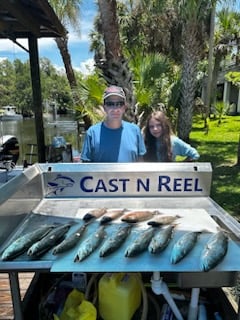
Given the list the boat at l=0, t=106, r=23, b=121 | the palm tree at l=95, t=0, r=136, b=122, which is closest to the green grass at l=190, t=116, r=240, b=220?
the palm tree at l=95, t=0, r=136, b=122

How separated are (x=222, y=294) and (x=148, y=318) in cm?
51

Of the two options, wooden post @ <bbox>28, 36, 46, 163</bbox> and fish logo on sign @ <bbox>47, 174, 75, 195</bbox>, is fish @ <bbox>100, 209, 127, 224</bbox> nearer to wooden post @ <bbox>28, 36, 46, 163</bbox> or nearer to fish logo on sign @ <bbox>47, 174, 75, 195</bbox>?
fish logo on sign @ <bbox>47, 174, 75, 195</bbox>

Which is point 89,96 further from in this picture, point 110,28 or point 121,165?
point 121,165

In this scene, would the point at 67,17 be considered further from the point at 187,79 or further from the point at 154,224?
the point at 154,224

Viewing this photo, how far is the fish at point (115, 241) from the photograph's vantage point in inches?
53.6

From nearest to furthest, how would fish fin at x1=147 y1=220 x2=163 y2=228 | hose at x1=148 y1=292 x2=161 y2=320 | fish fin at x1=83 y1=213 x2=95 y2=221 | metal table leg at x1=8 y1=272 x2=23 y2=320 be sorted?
1. metal table leg at x1=8 y1=272 x2=23 y2=320
2. fish fin at x1=147 y1=220 x2=163 y2=228
3. fish fin at x1=83 y1=213 x2=95 y2=221
4. hose at x1=148 y1=292 x2=161 y2=320

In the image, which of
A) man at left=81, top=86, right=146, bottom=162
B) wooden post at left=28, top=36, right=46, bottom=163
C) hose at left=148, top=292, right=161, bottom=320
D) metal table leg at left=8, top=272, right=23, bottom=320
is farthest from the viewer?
wooden post at left=28, top=36, right=46, bottom=163

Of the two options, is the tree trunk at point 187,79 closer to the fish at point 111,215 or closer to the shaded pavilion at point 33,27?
the shaded pavilion at point 33,27

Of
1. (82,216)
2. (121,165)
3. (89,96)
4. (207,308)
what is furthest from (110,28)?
(207,308)

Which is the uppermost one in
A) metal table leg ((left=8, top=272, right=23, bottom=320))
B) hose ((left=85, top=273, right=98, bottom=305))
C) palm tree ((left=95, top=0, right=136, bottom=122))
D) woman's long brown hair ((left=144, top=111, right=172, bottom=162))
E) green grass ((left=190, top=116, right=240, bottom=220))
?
palm tree ((left=95, top=0, right=136, bottom=122))

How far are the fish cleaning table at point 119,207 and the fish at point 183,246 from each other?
0.02 meters

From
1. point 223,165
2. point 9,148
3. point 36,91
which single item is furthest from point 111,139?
point 223,165

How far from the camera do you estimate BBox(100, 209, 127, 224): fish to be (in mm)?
1732

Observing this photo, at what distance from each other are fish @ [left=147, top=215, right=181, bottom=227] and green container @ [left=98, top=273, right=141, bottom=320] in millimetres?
365
